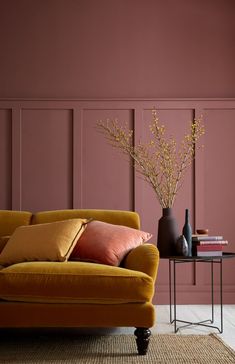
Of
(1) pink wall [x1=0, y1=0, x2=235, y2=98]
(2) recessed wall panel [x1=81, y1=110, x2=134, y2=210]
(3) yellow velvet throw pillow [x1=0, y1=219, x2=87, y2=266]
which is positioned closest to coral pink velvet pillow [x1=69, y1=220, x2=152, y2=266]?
(3) yellow velvet throw pillow [x1=0, y1=219, x2=87, y2=266]

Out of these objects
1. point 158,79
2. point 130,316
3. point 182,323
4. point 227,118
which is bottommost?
point 182,323

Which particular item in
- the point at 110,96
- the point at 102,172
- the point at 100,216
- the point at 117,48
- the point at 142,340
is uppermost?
the point at 117,48

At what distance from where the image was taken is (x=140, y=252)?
3408 mm

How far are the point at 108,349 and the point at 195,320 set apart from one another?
1125 mm

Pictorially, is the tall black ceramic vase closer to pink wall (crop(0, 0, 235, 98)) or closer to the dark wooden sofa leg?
the dark wooden sofa leg

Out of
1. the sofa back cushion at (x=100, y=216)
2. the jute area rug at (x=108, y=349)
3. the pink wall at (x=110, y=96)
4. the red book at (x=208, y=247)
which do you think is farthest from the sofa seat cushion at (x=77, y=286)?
the pink wall at (x=110, y=96)

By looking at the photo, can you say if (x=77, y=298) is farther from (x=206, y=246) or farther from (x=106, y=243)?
(x=206, y=246)

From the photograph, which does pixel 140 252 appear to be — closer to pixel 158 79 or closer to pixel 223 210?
pixel 223 210

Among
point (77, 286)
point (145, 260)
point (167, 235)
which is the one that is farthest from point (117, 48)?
point (77, 286)

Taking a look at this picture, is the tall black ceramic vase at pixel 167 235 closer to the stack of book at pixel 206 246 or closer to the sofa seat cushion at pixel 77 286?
the stack of book at pixel 206 246

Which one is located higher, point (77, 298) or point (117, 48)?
point (117, 48)

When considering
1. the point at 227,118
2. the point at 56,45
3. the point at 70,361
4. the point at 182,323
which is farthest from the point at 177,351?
the point at 56,45

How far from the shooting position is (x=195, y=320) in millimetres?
4148

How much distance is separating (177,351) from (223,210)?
2.01 metres
